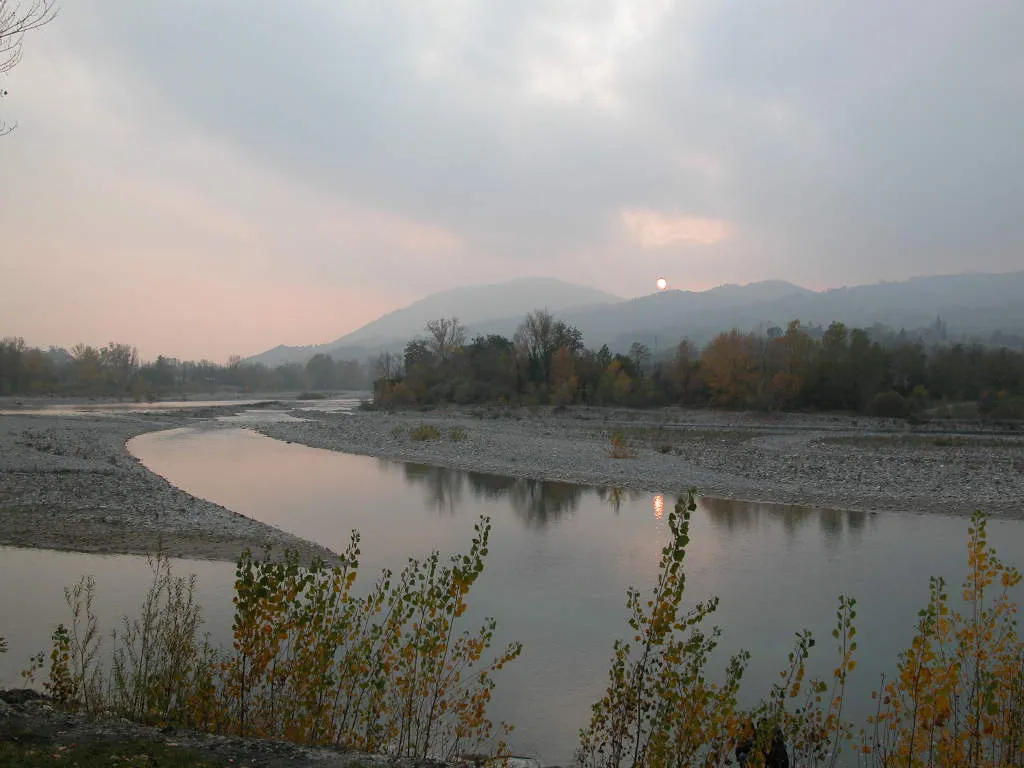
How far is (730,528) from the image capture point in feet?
64.3

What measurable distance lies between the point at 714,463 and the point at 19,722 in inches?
1265

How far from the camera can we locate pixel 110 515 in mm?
17875

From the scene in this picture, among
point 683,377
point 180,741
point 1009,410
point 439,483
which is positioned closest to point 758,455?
point 439,483

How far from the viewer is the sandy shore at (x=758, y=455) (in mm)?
25391

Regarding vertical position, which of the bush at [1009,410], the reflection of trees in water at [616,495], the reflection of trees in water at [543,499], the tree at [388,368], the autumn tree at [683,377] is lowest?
the reflection of trees in water at [616,495]

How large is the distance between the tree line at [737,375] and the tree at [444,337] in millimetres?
8540

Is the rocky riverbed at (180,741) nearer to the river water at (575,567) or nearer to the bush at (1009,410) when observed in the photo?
the river water at (575,567)

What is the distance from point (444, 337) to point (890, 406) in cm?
6207

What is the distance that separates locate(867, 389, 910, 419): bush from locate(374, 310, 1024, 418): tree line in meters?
0.09

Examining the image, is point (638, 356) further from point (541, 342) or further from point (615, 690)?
point (615, 690)

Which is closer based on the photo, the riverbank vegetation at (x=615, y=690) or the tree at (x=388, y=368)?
the riverbank vegetation at (x=615, y=690)

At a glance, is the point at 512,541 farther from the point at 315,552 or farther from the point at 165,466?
the point at 165,466

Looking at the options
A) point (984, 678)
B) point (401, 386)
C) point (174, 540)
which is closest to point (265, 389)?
point (401, 386)

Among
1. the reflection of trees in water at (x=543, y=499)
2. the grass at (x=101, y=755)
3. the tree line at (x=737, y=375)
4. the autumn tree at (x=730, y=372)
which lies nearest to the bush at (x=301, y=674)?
the grass at (x=101, y=755)
